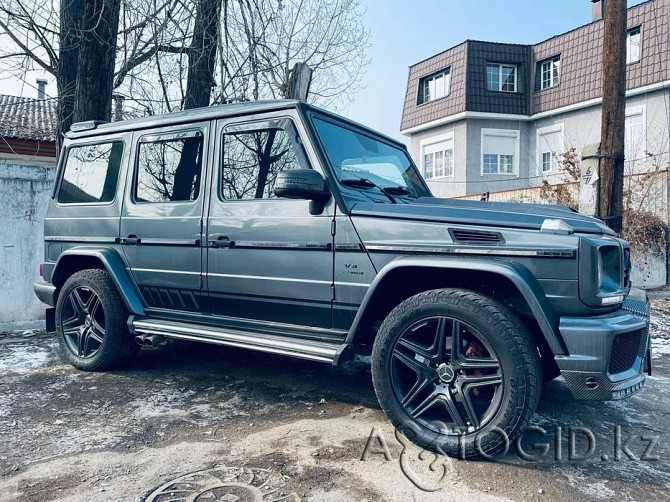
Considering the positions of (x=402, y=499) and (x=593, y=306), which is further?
(x=593, y=306)

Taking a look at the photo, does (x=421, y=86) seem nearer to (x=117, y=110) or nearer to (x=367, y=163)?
(x=117, y=110)

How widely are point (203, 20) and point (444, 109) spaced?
52.1ft

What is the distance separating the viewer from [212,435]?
3188mm

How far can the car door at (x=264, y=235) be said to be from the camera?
11.6 ft

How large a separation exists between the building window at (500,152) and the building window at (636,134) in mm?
4771

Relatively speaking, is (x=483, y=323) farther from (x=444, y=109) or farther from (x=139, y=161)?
(x=444, y=109)

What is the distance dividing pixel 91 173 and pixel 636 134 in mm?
17509

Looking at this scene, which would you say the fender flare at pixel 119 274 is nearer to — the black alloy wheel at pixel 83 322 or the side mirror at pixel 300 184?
the black alloy wheel at pixel 83 322

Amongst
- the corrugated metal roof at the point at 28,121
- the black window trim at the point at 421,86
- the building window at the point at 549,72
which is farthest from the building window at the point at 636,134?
the corrugated metal roof at the point at 28,121

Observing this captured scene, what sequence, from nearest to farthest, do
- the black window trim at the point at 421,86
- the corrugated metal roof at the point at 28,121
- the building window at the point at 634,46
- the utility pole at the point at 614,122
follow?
1. the utility pole at the point at 614,122
2. the corrugated metal roof at the point at 28,121
3. the building window at the point at 634,46
4. the black window trim at the point at 421,86

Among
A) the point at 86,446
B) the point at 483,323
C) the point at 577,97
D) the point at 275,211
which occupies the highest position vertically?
the point at 577,97

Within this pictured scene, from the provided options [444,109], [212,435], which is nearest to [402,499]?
[212,435]

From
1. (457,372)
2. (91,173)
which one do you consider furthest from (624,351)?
(91,173)

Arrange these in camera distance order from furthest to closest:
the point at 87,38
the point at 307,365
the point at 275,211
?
the point at 87,38
the point at 307,365
the point at 275,211
